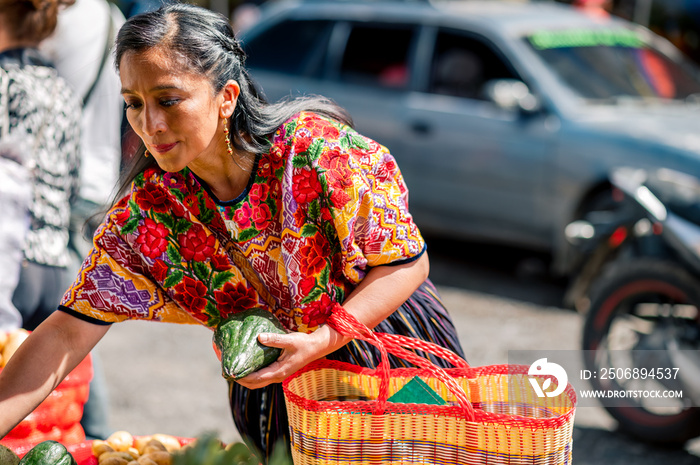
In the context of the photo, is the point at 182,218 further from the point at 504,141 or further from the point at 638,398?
the point at 504,141

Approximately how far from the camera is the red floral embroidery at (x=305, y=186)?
172 cm

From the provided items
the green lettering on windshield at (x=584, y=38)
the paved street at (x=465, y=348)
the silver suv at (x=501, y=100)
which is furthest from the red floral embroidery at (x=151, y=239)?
the green lettering on windshield at (x=584, y=38)

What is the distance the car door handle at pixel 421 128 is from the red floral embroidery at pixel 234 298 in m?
4.27

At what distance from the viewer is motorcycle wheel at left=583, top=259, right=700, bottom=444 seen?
3537mm

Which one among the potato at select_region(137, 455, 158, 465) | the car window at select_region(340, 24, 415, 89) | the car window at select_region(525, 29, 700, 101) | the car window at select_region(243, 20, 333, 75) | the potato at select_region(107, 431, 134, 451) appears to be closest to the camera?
the potato at select_region(137, 455, 158, 465)

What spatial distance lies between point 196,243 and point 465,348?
315 cm

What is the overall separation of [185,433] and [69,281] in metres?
1.37

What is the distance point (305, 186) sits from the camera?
173 centimetres

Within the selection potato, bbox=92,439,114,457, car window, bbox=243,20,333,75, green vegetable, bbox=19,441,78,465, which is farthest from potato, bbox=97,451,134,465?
car window, bbox=243,20,333,75

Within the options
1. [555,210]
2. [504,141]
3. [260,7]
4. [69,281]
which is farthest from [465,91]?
[260,7]

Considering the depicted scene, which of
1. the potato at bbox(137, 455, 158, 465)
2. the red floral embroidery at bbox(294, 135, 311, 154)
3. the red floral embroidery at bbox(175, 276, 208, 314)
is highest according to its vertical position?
the red floral embroidery at bbox(294, 135, 311, 154)

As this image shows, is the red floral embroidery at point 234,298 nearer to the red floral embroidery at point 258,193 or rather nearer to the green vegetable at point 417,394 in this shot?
the red floral embroidery at point 258,193

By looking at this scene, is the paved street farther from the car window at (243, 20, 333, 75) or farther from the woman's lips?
the woman's lips

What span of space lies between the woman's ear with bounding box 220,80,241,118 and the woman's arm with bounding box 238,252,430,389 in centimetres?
45
